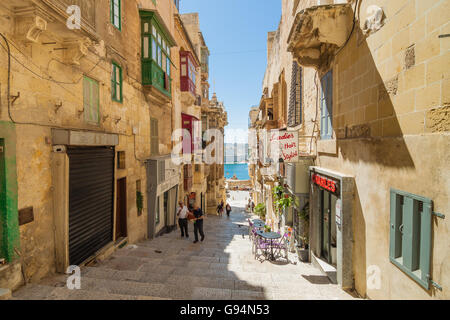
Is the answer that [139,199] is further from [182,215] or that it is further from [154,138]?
[154,138]

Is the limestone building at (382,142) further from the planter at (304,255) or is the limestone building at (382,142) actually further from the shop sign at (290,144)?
the shop sign at (290,144)

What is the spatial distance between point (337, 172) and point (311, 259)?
11.2 ft

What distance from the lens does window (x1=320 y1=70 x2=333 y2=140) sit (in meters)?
6.59

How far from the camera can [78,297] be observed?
12.0ft

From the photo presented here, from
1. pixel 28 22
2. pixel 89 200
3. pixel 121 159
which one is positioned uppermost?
pixel 28 22

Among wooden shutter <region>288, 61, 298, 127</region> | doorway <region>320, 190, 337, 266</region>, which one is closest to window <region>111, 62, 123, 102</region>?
wooden shutter <region>288, 61, 298, 127</region>

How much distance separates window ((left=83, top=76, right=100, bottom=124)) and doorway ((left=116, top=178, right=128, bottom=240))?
2.60 metres

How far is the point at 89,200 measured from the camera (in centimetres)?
648

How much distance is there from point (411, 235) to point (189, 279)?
4.22 m

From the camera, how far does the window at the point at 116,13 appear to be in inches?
319

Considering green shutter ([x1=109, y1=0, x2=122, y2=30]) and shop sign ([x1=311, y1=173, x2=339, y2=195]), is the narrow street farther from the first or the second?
green shutter ([x1=109, y1=0, x2=122, y2=30])

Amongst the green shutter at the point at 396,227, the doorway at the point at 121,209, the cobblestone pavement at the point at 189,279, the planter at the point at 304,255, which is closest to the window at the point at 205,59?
the doorway at the point at 121,209

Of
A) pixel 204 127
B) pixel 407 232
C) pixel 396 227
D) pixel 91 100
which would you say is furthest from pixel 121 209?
pixel 204 127

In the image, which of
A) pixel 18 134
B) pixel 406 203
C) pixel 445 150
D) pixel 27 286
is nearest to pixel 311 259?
pixel 406 203
